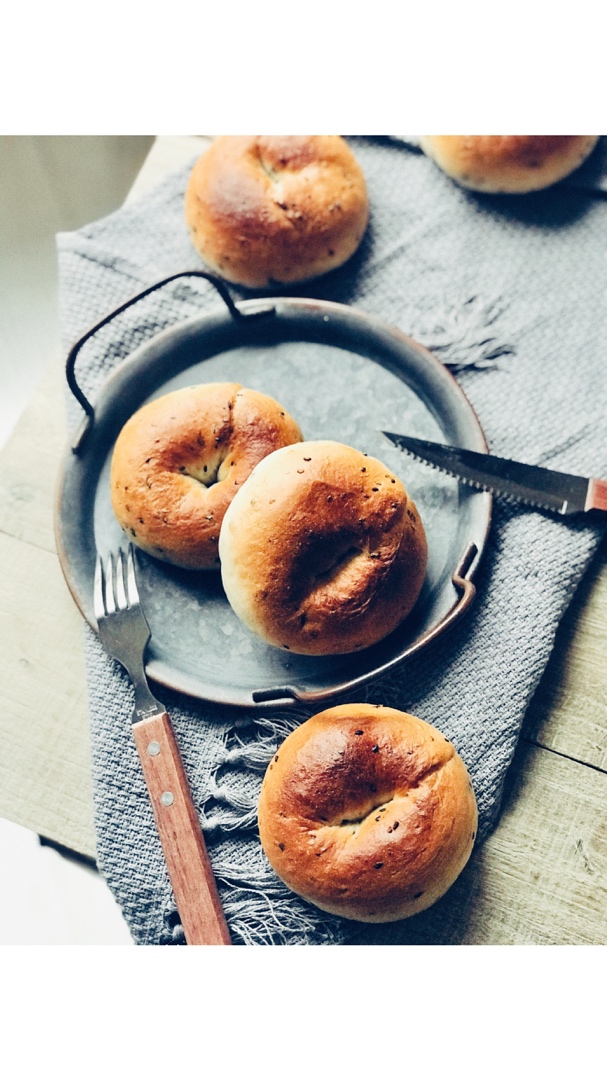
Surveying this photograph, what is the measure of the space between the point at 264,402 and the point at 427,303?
367 millimetres

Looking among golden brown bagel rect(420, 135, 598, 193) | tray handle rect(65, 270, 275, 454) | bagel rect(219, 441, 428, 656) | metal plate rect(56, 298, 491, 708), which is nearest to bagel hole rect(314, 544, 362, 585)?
bagel rect(219, 441, 428, 656)

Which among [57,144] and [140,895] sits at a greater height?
[57,144]

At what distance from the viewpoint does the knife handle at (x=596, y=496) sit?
1.21 meters

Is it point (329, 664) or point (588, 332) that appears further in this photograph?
point (588, 332)

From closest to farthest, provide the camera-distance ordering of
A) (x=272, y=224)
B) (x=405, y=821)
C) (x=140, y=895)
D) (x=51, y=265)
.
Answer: (x=405, y=821) < (x=140, y=895) < (x=272, y=224) < (x=51, y=265)

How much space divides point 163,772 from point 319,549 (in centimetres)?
37

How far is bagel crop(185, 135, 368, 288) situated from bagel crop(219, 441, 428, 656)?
385 mm

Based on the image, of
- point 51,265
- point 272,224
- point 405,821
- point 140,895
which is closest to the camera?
point 405,821

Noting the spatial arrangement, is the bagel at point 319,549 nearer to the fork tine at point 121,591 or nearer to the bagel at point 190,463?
the bagel at point 190,463

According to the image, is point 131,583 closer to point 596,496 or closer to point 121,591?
point 121,591

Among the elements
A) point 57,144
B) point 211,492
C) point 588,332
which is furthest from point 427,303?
point 57,144

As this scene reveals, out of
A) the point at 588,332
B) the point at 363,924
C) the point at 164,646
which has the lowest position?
the point at 363,924

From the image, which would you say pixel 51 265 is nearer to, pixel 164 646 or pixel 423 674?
pixel 164 646

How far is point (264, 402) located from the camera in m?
1.21
